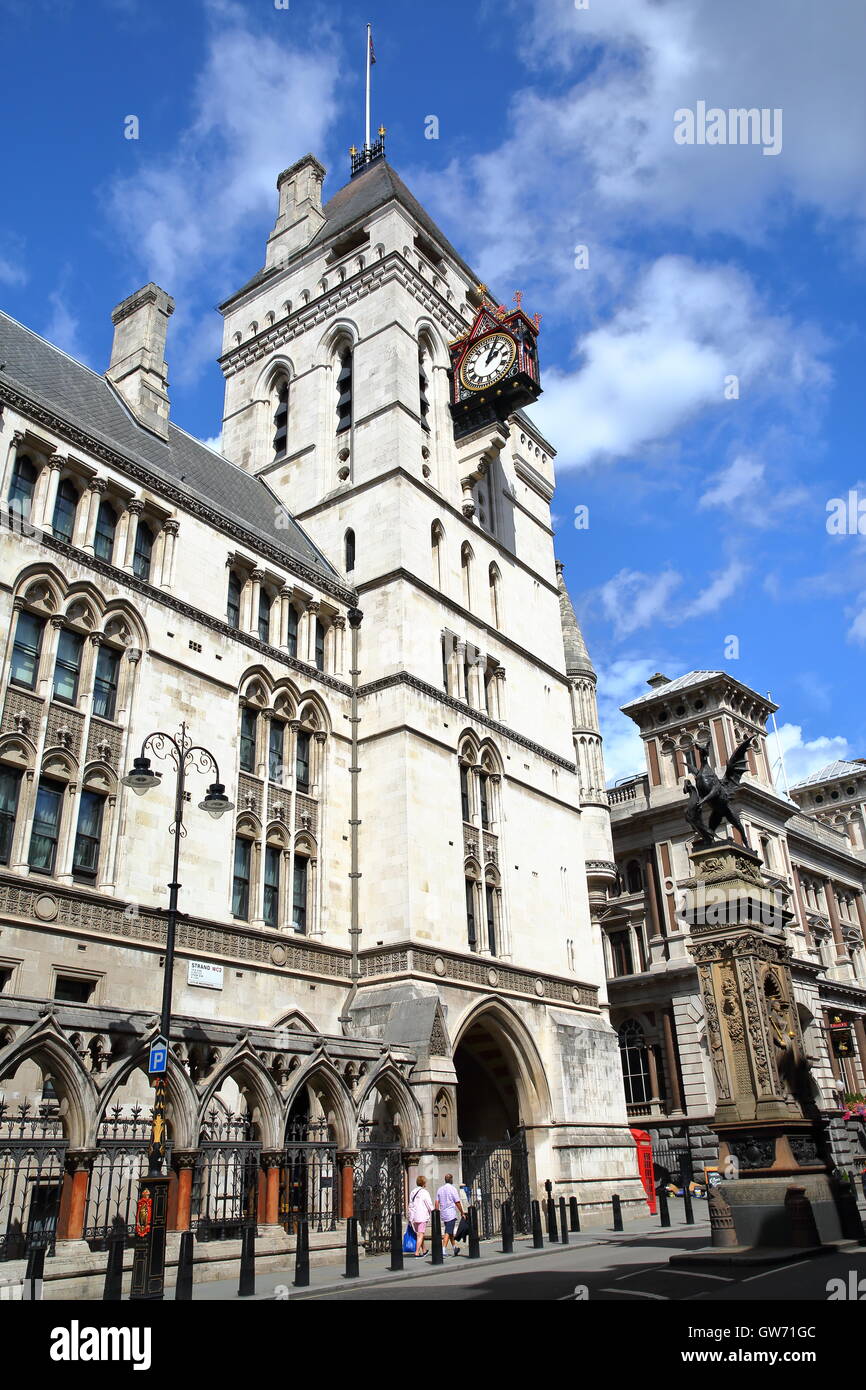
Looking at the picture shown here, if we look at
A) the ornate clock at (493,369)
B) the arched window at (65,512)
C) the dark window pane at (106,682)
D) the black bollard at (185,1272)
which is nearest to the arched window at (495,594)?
the ornate clock at (493,369)

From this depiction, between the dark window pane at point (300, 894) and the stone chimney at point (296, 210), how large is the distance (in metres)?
25.8

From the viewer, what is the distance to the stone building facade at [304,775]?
19094 mm

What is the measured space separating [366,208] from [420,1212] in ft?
111

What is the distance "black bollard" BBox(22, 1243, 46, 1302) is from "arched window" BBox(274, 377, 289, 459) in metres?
29.2

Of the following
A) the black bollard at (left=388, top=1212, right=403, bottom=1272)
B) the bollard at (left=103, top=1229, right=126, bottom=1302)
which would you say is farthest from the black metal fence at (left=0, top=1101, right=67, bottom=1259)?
the black bollard at (left=388, top=1212, right=403, bottom=1272)

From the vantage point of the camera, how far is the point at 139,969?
21.0 m

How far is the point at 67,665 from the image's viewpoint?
72.7ft

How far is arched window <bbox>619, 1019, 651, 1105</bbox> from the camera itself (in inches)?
1736

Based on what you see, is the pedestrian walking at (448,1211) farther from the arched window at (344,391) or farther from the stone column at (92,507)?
the arched window at (344,391)

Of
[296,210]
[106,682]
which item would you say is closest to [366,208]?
[296,210]

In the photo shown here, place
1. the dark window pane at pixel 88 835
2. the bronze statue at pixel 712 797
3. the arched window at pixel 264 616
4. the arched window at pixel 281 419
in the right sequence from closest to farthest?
the bronze statue at pixel 712 797, the dark window pane at pixel 88 835, the arched window at pixel 264 616, the arched window at pixel 281 419

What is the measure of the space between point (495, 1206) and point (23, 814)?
1605cm

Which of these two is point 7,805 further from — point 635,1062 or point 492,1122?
point 635,1062
